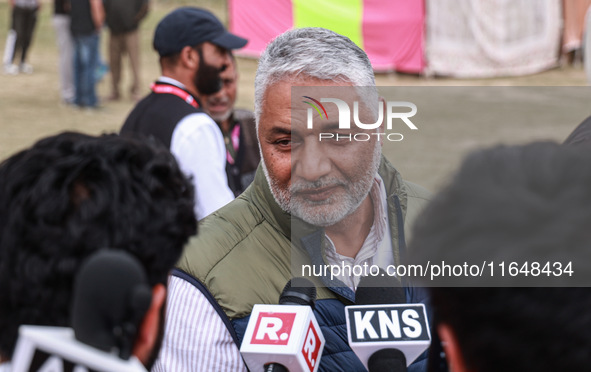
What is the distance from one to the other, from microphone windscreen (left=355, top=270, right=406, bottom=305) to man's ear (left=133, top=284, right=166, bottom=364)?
659 mm

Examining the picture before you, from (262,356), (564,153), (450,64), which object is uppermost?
(564,153)

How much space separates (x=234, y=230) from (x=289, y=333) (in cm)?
45

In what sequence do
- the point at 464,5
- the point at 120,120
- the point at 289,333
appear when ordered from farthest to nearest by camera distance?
the point at 464,5
the point at 120,120
the point at 289,333

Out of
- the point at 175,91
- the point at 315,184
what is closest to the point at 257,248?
the point at 315,184

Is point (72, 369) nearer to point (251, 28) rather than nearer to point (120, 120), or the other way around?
point (120, 120)

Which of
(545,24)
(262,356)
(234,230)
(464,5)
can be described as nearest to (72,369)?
(262,356)

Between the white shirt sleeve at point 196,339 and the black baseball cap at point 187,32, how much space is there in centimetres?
249

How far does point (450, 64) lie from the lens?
1424 cm

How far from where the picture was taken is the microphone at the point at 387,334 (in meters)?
1.53

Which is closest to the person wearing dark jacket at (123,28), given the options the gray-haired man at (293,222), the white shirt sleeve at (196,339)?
the gray-haired man at (293,222)

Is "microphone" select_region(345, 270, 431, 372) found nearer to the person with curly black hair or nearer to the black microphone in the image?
the person with curly black hair

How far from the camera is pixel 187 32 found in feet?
13.5

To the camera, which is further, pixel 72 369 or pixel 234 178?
pixel 234 178

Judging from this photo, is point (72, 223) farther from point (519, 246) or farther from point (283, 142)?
point (283, 142)
